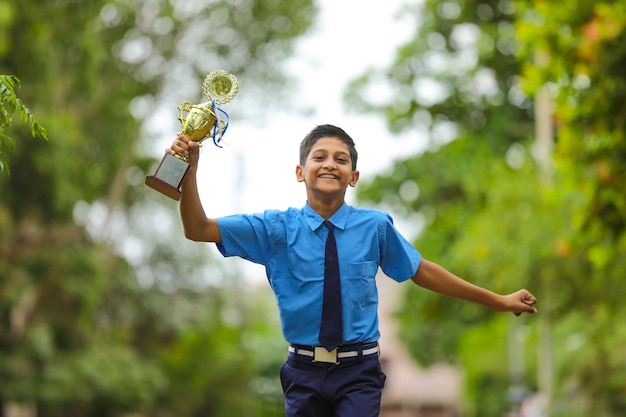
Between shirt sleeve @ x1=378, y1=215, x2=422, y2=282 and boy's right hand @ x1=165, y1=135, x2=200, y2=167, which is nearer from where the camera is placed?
boy's right hand @ x1=165, y1=135, x2=200, y2=167

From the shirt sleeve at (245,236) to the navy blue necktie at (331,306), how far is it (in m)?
0.31

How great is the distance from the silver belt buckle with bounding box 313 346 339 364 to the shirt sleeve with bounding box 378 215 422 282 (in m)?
0.54

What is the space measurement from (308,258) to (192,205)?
0.63m

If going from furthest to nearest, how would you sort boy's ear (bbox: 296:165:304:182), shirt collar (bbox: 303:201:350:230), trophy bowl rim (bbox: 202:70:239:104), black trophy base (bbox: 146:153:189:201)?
1. boy's ear (bbox: 296:165:304:182)
2. shirt collar (bbox: 303:201:350:230)
3. trophy bowl rim (bbox: 202:70:239:104)
4. black trophy base (bbox: 146:153:189:201)

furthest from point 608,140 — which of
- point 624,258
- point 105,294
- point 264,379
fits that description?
point 264,379

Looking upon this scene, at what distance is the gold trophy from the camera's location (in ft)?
16.3

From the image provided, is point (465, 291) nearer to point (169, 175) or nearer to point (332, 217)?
point (332, 217)

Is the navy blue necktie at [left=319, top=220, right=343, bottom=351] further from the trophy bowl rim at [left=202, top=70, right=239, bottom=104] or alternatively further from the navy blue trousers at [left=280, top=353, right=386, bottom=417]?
the trophy bowl rim at [left=202, top=70, right=239, bottom=104]

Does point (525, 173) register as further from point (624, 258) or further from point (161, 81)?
point (161, 81)

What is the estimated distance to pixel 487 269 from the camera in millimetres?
24266

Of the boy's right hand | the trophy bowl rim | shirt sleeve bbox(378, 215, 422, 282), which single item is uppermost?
the trophy bowl rim

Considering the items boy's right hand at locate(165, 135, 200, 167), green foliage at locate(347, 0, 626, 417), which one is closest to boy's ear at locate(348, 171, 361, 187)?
boy's right hand at locate(165, 135, 200, 167)

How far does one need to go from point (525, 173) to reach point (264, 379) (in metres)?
19.5

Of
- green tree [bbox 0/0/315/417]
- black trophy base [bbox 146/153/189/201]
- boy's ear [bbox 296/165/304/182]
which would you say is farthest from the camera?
green tree [bbox 0/0/315/417]
